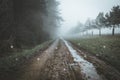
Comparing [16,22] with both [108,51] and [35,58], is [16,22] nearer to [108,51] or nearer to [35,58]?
[35,58]

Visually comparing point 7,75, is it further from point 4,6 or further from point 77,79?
point 4,6

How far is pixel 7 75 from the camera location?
741 centimetres

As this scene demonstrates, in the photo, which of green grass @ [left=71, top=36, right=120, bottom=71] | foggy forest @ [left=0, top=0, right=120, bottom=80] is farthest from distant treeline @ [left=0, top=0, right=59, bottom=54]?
green grass @ [left=71, top=36, right=120, bottom=71]

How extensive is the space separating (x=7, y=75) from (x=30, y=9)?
1315cm

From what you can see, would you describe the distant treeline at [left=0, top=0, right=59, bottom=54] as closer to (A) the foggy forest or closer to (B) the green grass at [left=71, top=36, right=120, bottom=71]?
(A) the foggy forest

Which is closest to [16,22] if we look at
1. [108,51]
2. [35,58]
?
[35,58]

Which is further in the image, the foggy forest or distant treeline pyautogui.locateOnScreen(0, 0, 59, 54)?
distant treeline pyautogui.locateOnScreen(0, 0, 59, 54)

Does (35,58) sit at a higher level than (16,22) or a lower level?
lower

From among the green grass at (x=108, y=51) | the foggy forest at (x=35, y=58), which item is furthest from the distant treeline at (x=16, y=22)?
the green grass at (x=108, y=51)

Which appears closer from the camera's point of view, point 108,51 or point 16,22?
point 108,51

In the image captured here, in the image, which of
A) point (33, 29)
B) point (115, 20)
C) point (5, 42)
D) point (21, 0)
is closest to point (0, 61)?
point (5, 42)

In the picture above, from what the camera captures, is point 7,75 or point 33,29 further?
point 33,29

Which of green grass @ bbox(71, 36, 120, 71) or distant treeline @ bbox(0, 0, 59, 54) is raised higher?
distant treeline @ bbox(0, 0, 59, 54)

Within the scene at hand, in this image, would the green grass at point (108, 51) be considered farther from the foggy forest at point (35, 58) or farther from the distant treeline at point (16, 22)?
the distant treeline at point (16, 22)
